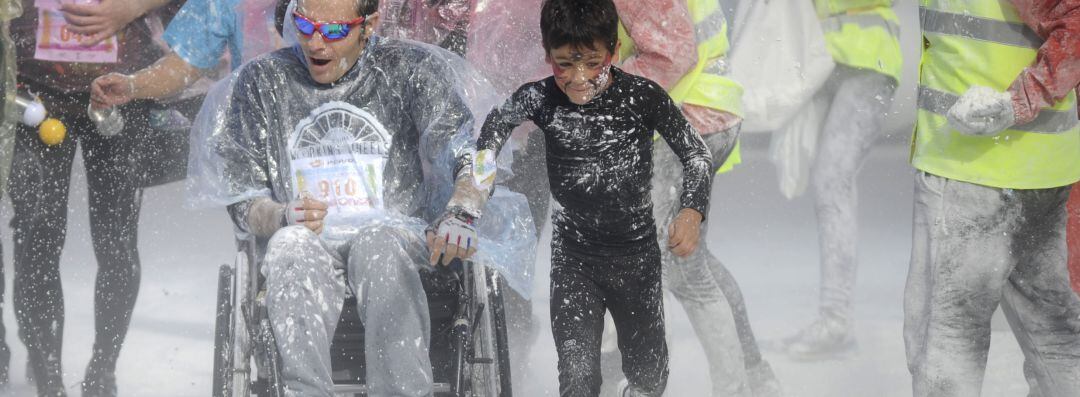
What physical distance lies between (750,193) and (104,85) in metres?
4.39

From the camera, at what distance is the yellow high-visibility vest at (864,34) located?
17.3ft

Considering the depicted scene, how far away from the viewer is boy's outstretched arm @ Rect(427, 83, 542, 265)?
341 cm

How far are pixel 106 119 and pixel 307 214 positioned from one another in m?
1.51

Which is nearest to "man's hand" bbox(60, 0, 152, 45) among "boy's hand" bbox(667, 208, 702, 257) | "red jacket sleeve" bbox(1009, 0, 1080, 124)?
"boy's hand" bbox(667, 208, 702, 257)

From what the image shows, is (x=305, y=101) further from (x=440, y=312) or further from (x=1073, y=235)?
(x=1073, y=235)

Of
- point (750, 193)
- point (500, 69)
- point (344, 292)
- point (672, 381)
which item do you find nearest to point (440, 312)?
point (344, 292)

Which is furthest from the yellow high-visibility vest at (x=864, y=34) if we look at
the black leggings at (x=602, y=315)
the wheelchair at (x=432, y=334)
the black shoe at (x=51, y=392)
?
the black shoe at (x=51, y=392)

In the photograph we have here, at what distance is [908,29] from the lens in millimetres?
6668

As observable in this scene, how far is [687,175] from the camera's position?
11.4 feet

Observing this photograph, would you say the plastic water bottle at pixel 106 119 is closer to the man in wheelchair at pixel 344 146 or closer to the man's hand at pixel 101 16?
the man's hand at pixel 101 16

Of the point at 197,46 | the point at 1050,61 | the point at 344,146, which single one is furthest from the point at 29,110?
the point at 1050,61

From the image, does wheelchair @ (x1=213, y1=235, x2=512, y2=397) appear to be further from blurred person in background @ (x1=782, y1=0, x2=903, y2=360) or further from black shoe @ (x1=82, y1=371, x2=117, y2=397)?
blurred person in background @ (x1=782, y1=0, x2=903, y2=360)

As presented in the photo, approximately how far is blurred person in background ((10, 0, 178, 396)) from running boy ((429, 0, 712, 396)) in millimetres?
1927

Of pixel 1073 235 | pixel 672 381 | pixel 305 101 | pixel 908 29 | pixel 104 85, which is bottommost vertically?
pixel 672 381
